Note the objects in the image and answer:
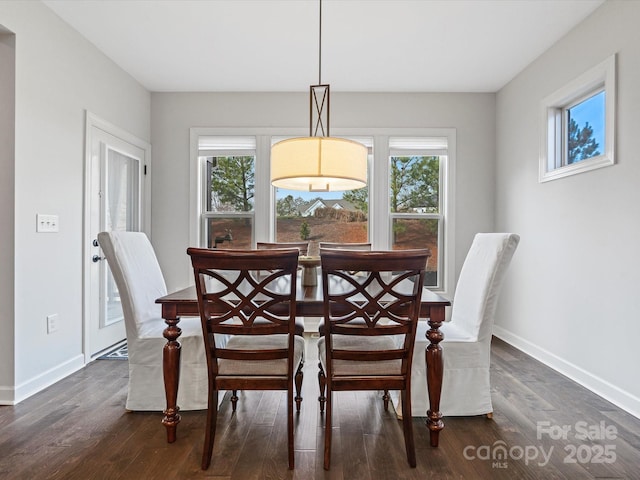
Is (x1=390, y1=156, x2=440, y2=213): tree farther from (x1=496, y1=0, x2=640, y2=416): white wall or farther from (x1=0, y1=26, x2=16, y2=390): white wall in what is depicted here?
(x1=0, y1=26, x2=16, y2=390): white wall

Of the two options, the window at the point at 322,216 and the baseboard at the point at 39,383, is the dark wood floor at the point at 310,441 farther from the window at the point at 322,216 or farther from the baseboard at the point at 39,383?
the window at the point at 322,216

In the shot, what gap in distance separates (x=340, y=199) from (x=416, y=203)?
87 centimetres

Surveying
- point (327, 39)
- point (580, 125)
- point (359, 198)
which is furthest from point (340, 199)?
point (580, 125)

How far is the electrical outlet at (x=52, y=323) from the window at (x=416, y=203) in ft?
10.6

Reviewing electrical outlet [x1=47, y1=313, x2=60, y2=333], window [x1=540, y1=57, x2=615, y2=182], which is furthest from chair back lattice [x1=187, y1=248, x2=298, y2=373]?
window [x1=540, y1=57, x2=615, y2=182]

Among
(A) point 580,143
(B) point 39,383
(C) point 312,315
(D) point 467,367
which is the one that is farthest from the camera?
(A) point 580,143

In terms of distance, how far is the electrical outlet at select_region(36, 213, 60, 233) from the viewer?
2715 millimetres

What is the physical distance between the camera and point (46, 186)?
279 centimetres

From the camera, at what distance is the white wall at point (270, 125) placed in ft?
14.4

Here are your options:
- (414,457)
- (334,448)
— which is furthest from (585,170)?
(334,448)

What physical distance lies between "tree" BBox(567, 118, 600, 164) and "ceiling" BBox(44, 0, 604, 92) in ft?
2.53

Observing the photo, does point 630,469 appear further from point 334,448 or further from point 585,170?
point 585,170

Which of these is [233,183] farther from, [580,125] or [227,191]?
[580,125]

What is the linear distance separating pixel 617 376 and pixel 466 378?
1.12 m
